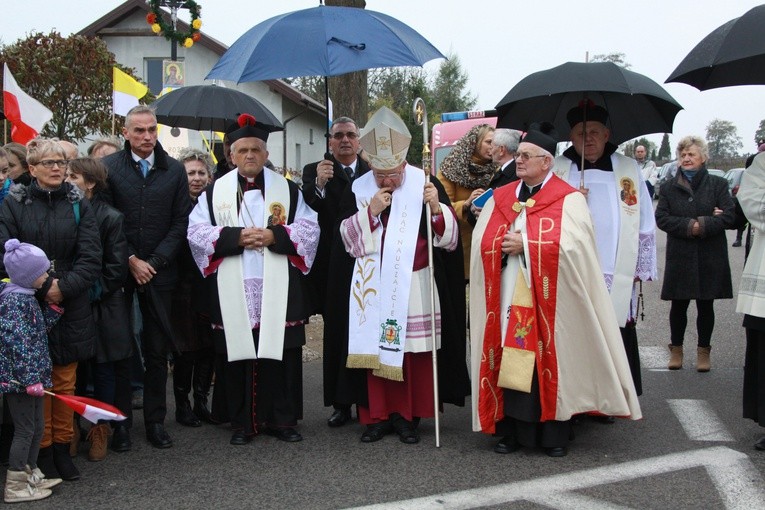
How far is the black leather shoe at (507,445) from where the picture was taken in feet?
18.1

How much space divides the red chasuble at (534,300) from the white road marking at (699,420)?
116cm

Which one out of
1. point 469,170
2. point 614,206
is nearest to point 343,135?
point 469,170

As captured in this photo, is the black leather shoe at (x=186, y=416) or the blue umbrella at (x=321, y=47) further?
the black leather shoe at (x=186, y=416)

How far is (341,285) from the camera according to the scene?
6125mm

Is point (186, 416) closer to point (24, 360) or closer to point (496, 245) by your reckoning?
point (24, 360)

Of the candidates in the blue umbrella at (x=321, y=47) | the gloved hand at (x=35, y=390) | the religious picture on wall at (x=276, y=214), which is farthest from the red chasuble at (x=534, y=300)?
the gloved hand at (x=35, y=390)

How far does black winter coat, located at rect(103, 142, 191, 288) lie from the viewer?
5816 mm

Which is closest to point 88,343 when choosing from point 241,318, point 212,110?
point 241,318

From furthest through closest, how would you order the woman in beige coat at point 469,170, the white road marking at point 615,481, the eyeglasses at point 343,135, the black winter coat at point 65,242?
the woman in beige coat at point 469,170, the eyeglasses at point 343,135, the black winter coat at point 65,242, the white road marking at point 615,481

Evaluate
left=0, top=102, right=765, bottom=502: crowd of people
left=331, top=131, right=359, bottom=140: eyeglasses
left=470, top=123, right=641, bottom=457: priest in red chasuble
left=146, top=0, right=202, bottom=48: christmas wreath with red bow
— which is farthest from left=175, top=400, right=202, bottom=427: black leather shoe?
left=146, top=0, right=202, bottom=48: christmas wreath with red bow

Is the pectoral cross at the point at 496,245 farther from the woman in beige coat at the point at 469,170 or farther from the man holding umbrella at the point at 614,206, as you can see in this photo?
the woman in beige coat at the point at 469,170

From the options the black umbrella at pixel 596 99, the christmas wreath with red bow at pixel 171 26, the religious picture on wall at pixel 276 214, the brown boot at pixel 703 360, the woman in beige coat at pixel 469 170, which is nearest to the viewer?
the black umbrella at pixel 596 99

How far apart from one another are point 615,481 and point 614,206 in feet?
6.34

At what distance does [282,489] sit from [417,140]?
29563mm
